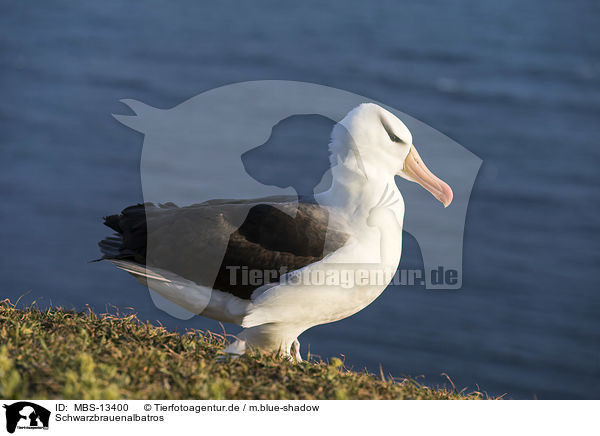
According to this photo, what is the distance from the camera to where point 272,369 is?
169 inches

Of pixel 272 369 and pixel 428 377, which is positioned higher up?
pixel 272 369

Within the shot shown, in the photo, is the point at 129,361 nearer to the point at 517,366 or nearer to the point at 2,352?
the point at 2,352

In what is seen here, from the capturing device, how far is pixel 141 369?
156 inches

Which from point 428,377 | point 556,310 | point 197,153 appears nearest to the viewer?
point 428,377

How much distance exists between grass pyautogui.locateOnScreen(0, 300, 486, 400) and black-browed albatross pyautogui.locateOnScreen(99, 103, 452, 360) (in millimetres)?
307

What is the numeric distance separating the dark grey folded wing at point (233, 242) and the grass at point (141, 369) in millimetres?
443

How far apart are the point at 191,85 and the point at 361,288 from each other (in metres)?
17.1

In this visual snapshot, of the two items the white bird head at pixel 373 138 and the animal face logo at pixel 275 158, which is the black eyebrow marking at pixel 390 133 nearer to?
the white bird head at pixel 373 138

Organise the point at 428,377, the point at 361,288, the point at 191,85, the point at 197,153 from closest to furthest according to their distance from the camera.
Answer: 1. the point at 361,288
2. the point at 428,377
3. the point at 197,153
4. the point at 191,85

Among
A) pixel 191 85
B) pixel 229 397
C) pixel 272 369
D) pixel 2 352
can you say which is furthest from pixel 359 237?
pixel 191 85
